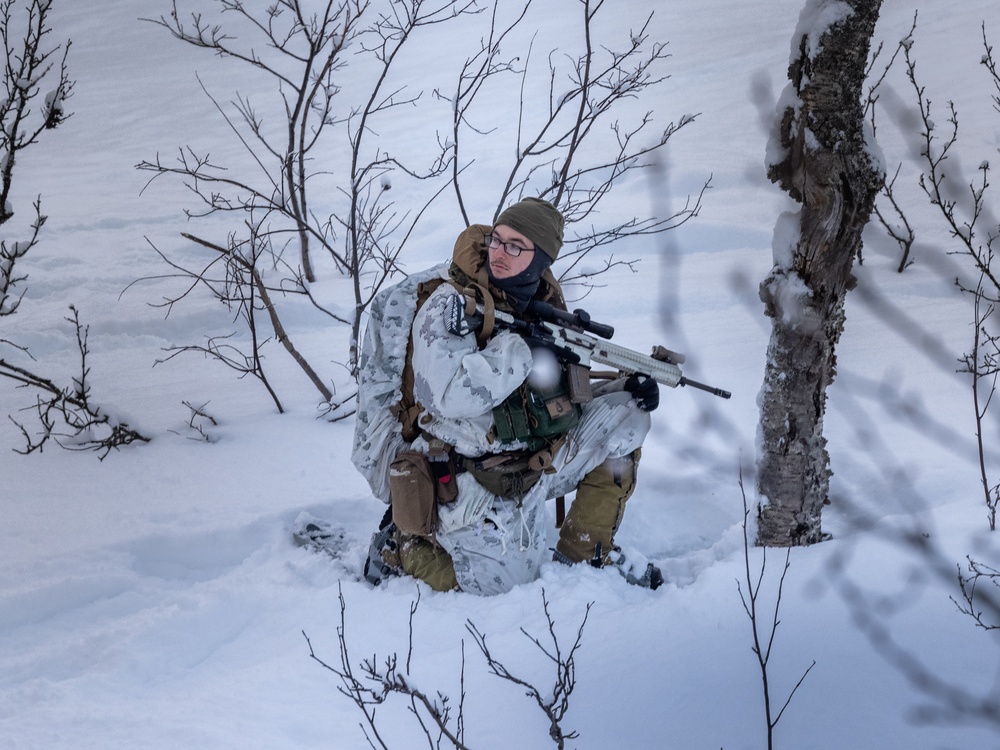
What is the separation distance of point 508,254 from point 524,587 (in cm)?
107

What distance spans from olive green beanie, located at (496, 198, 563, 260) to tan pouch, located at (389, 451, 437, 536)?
0.82m

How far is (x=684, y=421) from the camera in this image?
12.5ft

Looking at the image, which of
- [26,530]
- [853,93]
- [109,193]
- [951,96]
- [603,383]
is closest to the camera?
[853,93]

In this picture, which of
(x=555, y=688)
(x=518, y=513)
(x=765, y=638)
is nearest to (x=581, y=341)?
(x=518, y=513)

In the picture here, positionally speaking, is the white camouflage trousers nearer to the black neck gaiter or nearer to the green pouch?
the green pouch

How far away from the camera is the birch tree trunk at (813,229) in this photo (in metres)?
2.12

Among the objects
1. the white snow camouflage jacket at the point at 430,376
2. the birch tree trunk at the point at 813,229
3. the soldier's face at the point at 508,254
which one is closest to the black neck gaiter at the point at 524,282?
the soldier's face at the point at 508,254

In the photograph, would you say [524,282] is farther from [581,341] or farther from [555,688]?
[555,688]

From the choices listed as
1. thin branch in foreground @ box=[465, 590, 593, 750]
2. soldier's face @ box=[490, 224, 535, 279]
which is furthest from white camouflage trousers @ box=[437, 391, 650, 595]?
soldier's face @ box=[490, 224, 535, 279]

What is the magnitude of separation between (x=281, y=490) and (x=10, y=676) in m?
1.27

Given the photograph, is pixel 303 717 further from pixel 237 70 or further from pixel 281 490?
pixel 237 70

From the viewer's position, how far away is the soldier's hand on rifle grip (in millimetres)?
2721

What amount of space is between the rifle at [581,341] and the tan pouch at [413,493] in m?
0.52

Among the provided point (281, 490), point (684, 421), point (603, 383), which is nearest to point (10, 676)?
point (281, 490)
